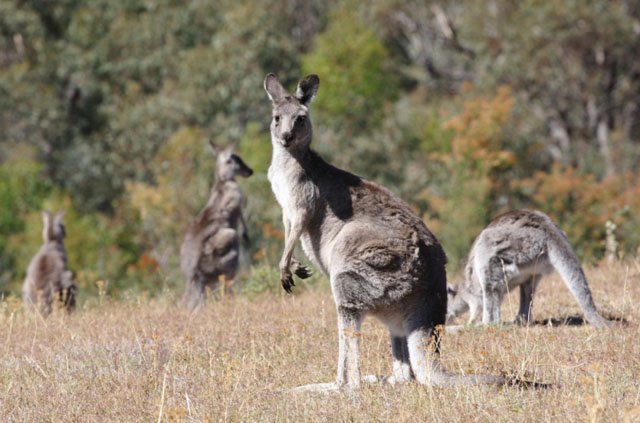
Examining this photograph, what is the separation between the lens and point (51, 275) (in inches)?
552

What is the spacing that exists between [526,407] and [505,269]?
3552mm

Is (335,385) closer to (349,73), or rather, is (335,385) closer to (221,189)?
(221,189)

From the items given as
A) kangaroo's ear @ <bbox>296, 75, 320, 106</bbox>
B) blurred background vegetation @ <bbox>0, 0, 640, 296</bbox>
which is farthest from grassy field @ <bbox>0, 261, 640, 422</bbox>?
blurred background vegetation @ <bbox>0, 0, 640, 296</bbox>

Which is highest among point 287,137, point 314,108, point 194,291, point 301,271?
point 314,108

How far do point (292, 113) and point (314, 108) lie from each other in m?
34.8

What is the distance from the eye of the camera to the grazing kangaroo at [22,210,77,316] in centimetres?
1342

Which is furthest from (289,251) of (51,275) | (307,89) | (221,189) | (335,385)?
(221,189)

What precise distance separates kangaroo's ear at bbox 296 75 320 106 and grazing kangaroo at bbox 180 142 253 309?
550cm

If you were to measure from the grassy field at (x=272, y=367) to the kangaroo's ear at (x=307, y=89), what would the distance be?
1979 mm

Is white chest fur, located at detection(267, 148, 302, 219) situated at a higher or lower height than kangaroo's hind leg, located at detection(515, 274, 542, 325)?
higher

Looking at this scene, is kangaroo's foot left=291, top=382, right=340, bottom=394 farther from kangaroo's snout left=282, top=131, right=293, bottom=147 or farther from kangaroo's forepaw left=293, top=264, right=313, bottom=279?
kangaroo's snout left=282, top=131, right=293, bottom=147

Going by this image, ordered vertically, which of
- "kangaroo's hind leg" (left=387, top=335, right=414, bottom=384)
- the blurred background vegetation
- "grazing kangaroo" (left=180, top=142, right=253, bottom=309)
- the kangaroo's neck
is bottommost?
"kangaroo's hind leg" (left=387, top=335, right=414, bottom=384)

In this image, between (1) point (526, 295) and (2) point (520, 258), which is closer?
(2) point (520, 258)

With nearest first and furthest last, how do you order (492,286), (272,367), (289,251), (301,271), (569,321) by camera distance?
(289,251), (272,367), (301,271), (569,321), (492,286)
